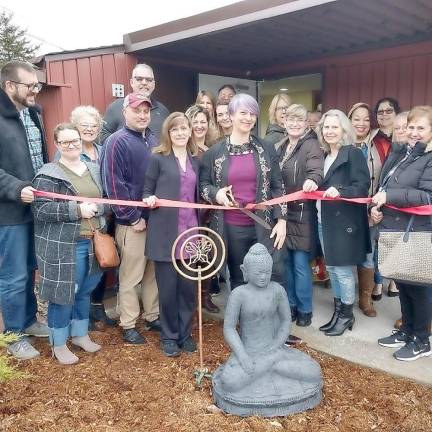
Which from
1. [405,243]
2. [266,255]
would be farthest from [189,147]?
[405,243]

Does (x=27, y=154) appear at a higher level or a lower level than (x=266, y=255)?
higher

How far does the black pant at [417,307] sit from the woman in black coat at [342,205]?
0.45 m

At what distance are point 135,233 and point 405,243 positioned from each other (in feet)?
6.70

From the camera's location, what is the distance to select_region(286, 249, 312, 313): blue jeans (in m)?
3.80

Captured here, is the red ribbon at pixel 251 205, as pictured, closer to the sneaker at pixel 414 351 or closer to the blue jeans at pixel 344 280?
the blue jeans at pixel 344 280

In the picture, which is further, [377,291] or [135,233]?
[377,291]

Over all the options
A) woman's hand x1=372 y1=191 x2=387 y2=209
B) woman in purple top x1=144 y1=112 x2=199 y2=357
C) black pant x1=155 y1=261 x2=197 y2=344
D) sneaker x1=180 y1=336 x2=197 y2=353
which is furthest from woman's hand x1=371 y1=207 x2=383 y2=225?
sneaker x1=180 y1=336 x2=197 y2=353

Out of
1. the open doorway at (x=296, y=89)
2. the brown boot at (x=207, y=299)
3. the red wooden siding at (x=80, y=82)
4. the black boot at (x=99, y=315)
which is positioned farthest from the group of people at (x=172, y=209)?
the open doorway at (x=296, y=89)

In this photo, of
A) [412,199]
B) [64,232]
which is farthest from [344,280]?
[64,232]

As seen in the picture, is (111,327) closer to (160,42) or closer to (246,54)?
(160,42)

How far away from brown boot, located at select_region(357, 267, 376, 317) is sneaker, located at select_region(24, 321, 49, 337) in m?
2.93

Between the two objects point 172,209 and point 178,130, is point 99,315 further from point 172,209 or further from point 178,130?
point 178,130

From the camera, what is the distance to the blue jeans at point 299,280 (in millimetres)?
3797

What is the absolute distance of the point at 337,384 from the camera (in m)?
3.02
